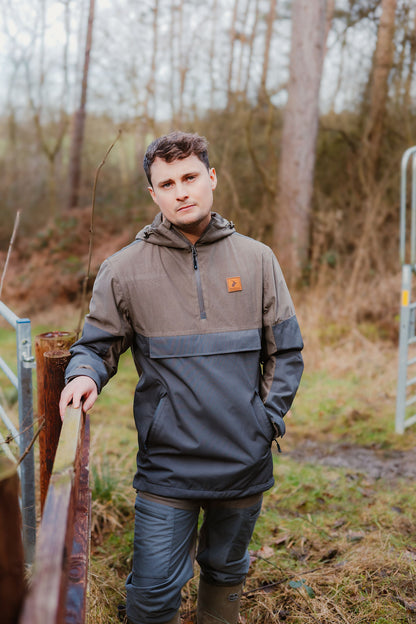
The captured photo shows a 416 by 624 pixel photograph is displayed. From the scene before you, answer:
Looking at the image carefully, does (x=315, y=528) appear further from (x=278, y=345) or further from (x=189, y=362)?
(x=189, y=362)

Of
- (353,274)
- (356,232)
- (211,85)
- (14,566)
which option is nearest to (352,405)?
(353,274)

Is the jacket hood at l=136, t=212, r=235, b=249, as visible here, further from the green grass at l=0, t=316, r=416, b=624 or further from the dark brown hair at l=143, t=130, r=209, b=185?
the green grass at l=0, t=316, r=416, b=624

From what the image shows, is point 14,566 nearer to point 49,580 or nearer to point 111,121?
point 49,580

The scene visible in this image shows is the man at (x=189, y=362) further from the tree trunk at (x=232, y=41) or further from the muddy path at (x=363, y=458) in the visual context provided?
the tree trunk at (x=232, y=41)

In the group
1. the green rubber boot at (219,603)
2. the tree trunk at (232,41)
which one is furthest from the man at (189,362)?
the tree trunk at (232,41)

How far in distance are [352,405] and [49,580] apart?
5.20 metres

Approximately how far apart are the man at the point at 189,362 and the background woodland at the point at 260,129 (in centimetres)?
500

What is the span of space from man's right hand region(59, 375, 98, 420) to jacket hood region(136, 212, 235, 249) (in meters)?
0.63

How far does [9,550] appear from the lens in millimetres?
962

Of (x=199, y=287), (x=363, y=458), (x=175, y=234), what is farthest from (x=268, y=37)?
(x=199, y=287)

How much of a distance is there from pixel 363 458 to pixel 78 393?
138 inches

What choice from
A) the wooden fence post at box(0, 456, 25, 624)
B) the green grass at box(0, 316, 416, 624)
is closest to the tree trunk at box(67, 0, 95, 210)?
the green grass at box(0, 316, 416, 624)

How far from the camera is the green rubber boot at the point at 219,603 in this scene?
2.40 metres

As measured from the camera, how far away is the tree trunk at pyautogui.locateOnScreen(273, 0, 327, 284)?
8883mm
